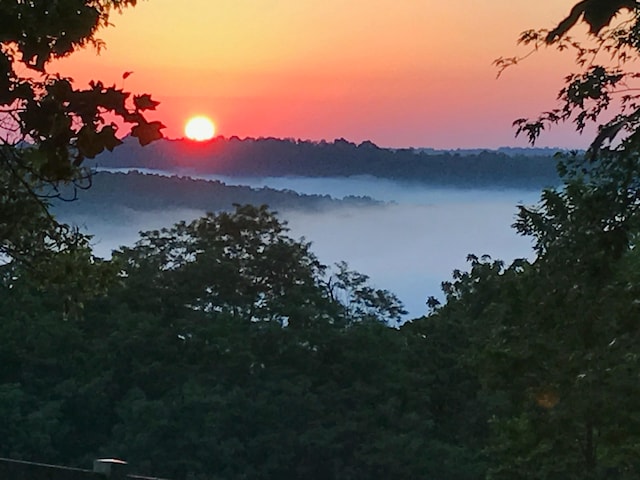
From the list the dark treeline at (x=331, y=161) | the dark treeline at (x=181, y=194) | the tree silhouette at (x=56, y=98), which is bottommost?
the tree silhouette at (x=56, y=98)

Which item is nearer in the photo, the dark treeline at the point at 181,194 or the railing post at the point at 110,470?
the railing post at the point at 110,470

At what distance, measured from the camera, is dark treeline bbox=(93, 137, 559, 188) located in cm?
4606

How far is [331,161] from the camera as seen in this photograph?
58.6 metres

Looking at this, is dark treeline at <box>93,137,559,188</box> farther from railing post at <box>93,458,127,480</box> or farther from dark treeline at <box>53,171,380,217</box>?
railing post at <box>93,458,127,480</box>

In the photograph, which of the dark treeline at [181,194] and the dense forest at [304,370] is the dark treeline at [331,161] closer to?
the dark treeline at [181,194]

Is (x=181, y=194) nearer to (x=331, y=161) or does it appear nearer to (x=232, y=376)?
(x=331, y=161)

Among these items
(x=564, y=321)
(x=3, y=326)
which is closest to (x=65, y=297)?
(x=564, y=321)

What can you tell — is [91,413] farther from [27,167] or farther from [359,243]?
[359,243]

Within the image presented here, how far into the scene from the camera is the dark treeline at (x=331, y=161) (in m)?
46.1

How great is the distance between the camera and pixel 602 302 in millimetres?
12617

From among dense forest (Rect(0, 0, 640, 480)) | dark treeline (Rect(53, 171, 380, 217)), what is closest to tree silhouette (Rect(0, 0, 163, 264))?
dense forest (Rect(0, 0, 640, 480))

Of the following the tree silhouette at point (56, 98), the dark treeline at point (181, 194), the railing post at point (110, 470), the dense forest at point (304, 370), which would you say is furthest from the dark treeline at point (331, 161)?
the tree silhouette at point (56, 98)

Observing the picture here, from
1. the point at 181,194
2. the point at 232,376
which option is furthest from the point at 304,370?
the point at 181,194

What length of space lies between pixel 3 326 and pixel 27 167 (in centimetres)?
2143
